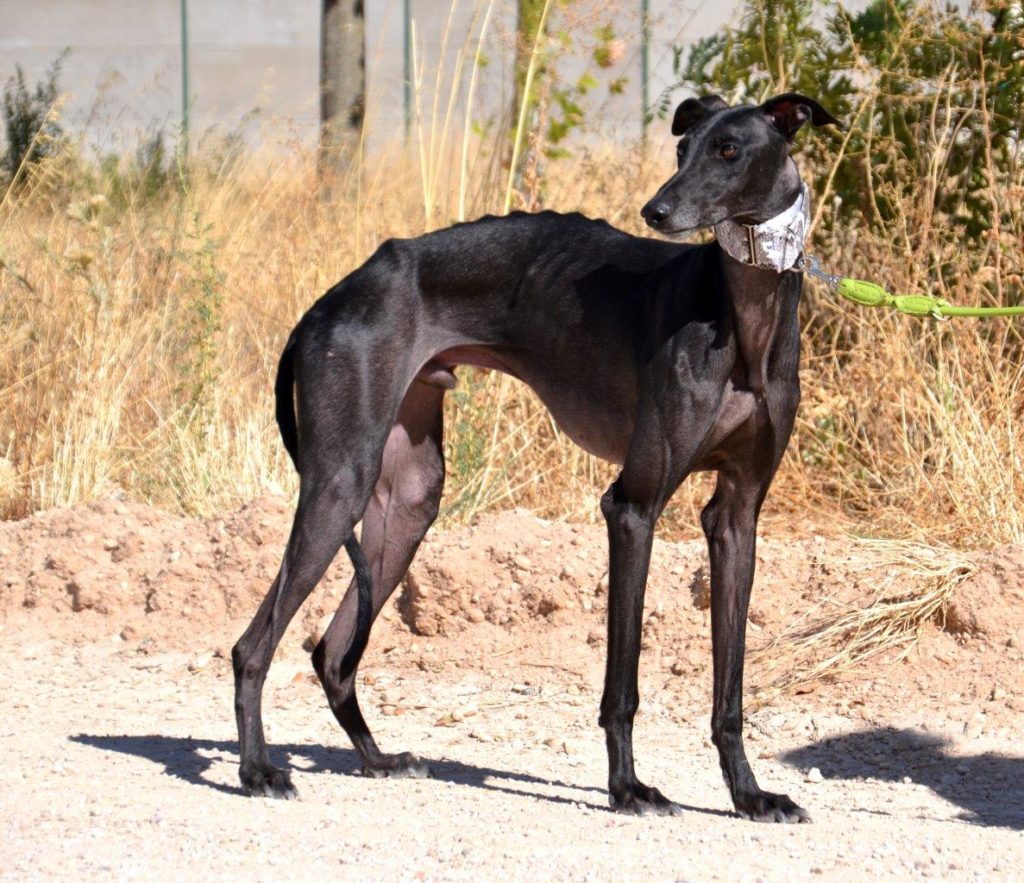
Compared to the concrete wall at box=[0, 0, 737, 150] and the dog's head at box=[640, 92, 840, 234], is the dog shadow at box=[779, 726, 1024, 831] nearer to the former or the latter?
the dog's head at box=[640, 92, 840, 234]

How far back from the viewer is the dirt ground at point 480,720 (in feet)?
13.3

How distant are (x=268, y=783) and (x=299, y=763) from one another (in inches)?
25.4

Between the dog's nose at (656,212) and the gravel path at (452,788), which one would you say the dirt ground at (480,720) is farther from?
the dog's nose at (656,212)

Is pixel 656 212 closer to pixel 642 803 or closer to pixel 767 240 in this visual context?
pixel 767 240

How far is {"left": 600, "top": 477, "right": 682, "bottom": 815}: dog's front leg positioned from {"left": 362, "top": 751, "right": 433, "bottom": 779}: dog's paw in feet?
2.64

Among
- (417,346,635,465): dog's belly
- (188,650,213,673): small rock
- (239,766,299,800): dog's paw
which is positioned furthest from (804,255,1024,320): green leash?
(188,650,213,673): small rock

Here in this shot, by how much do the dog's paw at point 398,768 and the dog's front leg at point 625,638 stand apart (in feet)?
2.64

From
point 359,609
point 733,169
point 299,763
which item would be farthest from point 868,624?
point 733,169

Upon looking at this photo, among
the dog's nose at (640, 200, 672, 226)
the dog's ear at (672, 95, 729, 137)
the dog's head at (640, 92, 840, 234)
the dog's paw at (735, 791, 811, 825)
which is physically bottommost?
the dog's paw at (735, 791, 811, 825)

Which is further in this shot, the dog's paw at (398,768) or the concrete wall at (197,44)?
the concrete wall at (197,44)

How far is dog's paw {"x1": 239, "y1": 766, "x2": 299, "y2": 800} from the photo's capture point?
471 cm

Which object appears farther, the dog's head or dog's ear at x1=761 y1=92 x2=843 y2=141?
dog's ear at x1=761 y1=92 x2=843 y2=141

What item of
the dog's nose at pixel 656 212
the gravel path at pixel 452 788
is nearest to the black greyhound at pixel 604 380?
the dog's nose at pixel 656 212

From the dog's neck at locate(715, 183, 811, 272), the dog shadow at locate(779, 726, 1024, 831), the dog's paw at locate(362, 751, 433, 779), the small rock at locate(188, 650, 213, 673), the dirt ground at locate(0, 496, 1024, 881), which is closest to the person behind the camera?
the dirt ground at locate(0, 496, 1024, 881)
